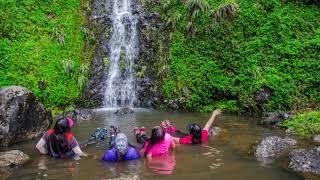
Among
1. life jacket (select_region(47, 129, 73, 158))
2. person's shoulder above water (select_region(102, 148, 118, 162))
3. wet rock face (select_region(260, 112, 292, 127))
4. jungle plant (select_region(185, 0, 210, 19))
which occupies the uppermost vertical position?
jungle plant (select_region(185, 0, 210, 19))

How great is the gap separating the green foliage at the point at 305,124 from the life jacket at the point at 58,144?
7390mm

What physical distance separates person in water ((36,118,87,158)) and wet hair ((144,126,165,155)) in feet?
5.71

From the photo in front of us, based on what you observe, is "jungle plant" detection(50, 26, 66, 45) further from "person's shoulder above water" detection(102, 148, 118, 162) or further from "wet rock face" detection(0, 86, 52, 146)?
"person's shoulder above water" detection(102, 148, 118, 162)

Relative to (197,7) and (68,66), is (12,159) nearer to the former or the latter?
(68,66)

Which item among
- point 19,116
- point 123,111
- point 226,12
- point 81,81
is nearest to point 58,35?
point 81,81

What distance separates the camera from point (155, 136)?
9.78 metres

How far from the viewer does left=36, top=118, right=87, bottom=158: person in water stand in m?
9.48

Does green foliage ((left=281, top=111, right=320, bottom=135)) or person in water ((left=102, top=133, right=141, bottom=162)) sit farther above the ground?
green foliage ((left=281, top=111, right=320, bottom=135))

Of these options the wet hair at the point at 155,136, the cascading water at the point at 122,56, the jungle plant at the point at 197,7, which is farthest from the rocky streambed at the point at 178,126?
the jungle plant at the point at 197,7

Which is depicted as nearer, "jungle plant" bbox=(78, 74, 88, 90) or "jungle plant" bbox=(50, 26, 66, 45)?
"jungle plant" bbox=(78, 74, 88, 90)

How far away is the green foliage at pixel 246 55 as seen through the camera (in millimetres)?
17125

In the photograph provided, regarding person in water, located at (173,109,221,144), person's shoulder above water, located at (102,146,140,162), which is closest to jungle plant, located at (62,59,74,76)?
person in water, located at (173,109,221,144)

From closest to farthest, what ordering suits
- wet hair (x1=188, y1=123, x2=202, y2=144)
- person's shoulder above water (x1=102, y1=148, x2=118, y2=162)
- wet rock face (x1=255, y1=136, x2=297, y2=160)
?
person's shoulder above water (x1=102, y1=148, x2=118, y2=162) → wet rock face (x1=255, y1=136, x2=297, y2=160) → wet hair (x1=188, y1=123, x2=202, y2=144)

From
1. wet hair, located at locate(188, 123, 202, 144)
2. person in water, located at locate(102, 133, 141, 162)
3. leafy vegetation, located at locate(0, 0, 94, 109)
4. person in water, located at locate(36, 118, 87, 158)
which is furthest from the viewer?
leafy vegetation, located at locate(0, 0, 94, 109)
